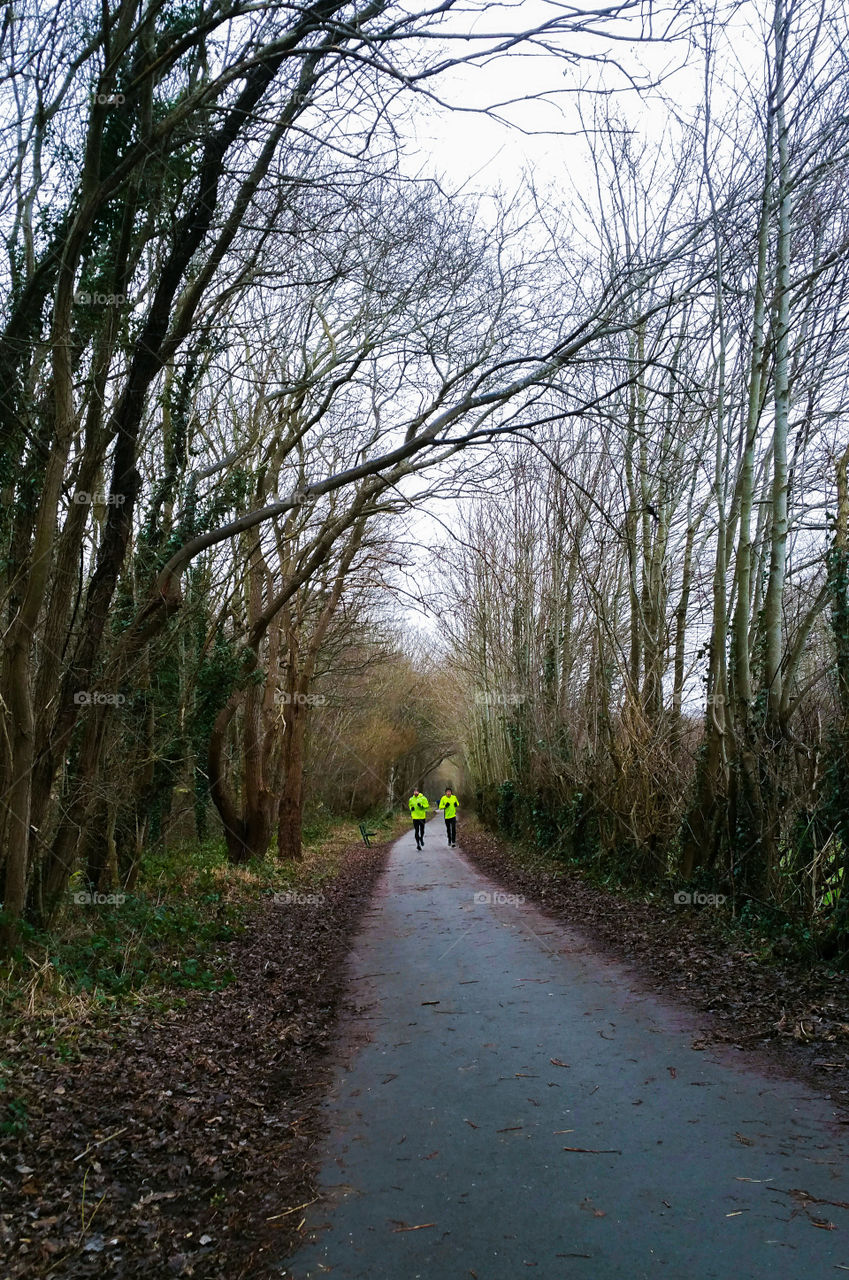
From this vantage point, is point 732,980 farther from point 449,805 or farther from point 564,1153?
point 449,805

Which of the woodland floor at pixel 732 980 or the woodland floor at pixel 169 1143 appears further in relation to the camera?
the woodland floor at pixel 732 980

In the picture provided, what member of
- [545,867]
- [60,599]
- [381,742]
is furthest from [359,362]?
[381,742]

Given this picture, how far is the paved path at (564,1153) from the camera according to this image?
11.5 feet

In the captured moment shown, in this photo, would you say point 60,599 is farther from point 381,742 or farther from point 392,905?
point 381,742

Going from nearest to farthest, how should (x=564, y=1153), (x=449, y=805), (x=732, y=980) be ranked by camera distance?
(x=564, y=1153)
(x=732, y=980)
(x=449, y=805)

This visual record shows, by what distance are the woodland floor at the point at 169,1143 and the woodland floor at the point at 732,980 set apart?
9.92 feet

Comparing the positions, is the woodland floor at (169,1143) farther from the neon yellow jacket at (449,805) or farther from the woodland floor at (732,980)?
the neon yellow jacket at (449,805)

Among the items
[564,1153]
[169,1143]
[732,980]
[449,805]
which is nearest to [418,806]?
[449,805]

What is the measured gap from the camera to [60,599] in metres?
8.40

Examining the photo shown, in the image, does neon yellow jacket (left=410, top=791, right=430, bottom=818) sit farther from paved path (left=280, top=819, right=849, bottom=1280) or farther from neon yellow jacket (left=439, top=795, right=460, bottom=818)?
paved path (left=280, top=819, right=849, bottom=1280)

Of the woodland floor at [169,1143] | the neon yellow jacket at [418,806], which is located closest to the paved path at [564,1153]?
the woodland floor at [169,1143]

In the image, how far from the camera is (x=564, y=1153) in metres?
4.43

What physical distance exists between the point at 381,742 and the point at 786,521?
36.0 meters

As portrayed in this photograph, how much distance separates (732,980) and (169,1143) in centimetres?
510
